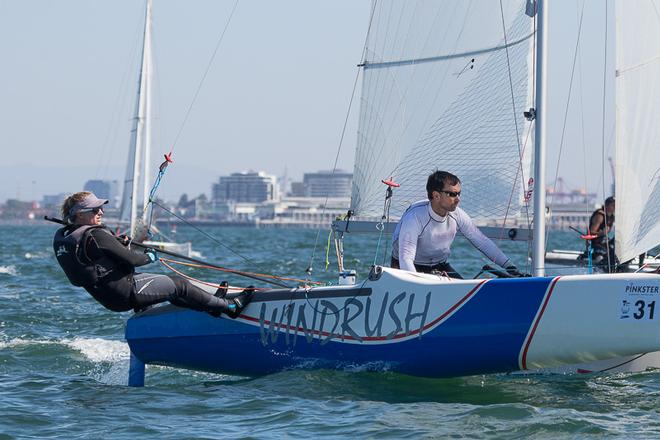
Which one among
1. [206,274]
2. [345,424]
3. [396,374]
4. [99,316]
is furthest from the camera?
[206,274]

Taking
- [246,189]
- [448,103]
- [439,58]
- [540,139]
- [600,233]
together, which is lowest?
[600,233]

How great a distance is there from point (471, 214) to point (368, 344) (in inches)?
82.8

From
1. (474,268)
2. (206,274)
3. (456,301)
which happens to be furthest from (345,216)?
(474,268)

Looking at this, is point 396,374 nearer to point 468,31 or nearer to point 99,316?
point 468,31

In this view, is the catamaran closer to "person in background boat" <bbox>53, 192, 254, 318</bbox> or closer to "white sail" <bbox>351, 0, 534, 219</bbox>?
"white sail" <bbox>351, 0, 534, 219</bbox>

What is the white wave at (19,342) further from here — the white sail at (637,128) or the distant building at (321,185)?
the distant building at (321,185)

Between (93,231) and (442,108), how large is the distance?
10.2ft

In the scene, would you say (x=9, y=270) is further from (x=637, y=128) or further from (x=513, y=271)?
(x=637, y=128)

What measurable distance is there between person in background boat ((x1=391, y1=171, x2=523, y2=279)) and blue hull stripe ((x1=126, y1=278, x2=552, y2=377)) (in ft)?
1.62

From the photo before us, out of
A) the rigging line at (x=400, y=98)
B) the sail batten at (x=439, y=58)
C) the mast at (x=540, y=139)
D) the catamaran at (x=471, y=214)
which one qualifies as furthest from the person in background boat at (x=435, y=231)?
the sail batten at (x=439, y=58)

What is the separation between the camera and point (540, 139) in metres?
7.45

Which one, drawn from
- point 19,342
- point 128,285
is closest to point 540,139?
point 128,285

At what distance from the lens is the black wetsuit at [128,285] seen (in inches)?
254

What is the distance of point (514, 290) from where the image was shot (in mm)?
6176
